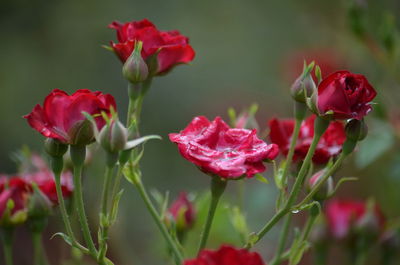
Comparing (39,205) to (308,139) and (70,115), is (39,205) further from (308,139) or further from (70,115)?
(308,139)

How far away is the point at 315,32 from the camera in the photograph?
93.0 inches

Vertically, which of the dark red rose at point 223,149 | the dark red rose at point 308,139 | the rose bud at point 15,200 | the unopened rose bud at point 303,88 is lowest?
the rose bud at point 15,200

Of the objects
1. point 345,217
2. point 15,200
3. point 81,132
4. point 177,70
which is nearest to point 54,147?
point 81,132

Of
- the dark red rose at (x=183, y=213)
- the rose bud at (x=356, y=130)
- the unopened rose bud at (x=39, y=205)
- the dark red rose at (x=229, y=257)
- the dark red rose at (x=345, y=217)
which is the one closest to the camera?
the dark red rose at (x=229, y=257)

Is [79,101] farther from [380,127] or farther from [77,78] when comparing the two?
[77,78]

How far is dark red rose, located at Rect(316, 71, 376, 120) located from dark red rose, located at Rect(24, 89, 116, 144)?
0.25 m

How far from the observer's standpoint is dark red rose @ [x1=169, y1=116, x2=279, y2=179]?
0.75 meters

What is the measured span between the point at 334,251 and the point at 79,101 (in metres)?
1.12

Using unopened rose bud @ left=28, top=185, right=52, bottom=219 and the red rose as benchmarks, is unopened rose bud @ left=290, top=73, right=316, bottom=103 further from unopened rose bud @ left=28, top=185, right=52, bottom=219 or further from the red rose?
unopened rose bud @ left=28, top=185, right=52, bottom=219

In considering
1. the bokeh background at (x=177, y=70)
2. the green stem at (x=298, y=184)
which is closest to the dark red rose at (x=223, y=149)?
the green stem at (x=298, y=184)

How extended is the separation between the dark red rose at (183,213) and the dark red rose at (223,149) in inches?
8.6

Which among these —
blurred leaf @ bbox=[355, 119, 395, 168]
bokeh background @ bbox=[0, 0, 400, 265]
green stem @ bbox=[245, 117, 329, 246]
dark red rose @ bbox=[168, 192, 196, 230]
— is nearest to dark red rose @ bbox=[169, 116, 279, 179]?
green stem @ bbox=[245, 117, 329, 246]

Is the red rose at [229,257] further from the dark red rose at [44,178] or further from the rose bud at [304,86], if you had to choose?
the dark red rose at [44,178]

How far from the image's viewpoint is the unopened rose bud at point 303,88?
82cm
